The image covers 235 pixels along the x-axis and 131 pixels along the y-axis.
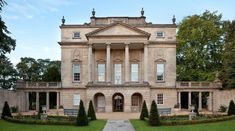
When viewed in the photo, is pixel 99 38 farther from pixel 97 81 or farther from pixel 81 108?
pixel 81 108

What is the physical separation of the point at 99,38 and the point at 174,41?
37.2 ft

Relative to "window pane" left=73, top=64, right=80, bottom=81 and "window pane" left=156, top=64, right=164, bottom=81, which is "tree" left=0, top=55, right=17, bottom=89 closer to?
"window pane" left=73, top=64, right=80, bottom=81

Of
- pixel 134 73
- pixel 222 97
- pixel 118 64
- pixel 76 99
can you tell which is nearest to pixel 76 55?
pixel 118 64

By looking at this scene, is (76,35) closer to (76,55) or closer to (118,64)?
(76,55)

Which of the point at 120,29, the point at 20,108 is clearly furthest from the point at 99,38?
the point at 20,108

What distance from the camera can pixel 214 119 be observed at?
29984mm

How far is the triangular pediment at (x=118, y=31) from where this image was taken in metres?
52.7

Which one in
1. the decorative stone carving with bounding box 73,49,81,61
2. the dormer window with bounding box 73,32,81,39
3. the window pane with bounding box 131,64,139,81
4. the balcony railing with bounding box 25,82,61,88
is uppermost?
the dormer window with bounding box 73,32,81,39

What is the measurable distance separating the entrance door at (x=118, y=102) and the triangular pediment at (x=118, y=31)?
8.71 meters

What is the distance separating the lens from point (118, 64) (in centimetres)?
5541

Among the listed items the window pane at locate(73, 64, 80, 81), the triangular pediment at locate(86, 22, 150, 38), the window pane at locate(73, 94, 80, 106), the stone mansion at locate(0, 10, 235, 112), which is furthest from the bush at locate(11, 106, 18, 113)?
the triangular pediment at locate(86, 22, 150, 38)

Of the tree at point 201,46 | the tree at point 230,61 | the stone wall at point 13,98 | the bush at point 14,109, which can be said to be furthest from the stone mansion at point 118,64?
the tree at point 230,61

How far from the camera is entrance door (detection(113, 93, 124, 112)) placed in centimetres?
5397

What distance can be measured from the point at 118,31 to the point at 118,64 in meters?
5.16
